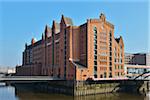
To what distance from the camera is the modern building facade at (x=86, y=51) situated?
187 ft

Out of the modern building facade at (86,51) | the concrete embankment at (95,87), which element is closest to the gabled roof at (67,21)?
the modern building facade at (86,51)

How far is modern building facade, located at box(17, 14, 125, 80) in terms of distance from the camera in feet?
187

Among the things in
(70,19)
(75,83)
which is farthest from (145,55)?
(75,83)

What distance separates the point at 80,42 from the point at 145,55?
75116mm

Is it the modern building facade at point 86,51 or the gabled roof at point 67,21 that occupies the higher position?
the gabled roof at point 67,21

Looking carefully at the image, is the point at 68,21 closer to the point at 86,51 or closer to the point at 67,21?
the point at 67,21

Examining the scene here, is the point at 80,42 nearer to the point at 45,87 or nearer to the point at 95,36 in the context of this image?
the point at 95,36

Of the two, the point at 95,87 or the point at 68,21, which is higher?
the point at 68,21

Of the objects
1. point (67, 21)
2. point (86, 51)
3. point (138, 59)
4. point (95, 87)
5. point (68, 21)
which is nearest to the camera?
point (95, 87)

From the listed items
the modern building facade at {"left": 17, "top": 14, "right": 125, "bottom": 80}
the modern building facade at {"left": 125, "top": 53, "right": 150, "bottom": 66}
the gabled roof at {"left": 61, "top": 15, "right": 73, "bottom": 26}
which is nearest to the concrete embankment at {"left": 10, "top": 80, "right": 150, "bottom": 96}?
the modern building facade at {"left": 17, "top": 14, "right": 125, "bottom": 80}

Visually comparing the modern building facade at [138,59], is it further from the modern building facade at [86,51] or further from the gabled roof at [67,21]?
the gabled roof at [67,21]

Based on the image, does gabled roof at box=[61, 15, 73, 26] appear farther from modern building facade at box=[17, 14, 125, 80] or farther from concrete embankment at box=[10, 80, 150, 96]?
concrete embankment at box=[10, 80, 150, 96]

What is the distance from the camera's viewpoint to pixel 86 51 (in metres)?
57.1

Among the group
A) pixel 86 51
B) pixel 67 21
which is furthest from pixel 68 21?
pixel 86 51
